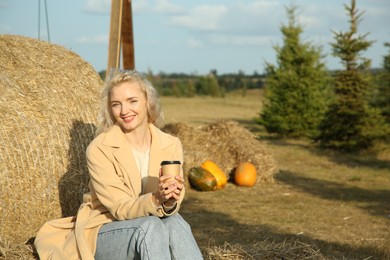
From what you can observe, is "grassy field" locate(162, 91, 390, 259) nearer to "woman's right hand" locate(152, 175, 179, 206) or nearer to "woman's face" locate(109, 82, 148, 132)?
"woman's right hand" locate(152, 175, 179, 206)

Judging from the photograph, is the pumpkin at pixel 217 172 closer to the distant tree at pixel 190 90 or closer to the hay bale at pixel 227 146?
the hay bale at pixel 227 146

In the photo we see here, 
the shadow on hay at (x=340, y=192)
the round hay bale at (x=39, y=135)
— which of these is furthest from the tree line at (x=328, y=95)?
the round hay bale at (x=39, y=135)

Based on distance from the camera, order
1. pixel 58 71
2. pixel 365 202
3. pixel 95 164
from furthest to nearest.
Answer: pixel 365 202 < pixel 58 71 < pixel 95 164

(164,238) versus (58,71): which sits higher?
(58,71)

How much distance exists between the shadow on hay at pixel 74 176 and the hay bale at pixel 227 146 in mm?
5380

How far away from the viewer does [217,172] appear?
33.6ft

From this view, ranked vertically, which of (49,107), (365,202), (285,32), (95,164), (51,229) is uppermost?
(285,32)

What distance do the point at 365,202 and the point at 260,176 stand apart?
87.7 inches

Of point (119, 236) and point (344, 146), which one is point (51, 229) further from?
point (344, 146)

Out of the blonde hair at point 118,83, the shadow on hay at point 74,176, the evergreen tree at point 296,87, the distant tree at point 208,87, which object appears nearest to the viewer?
the blonde hair at point 118,83

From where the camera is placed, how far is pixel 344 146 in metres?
15.2

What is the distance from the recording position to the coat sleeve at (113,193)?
155 inches

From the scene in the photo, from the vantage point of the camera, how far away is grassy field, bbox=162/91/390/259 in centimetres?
575

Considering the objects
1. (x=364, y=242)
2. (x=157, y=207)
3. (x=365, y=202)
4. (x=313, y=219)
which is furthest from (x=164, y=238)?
(x=365, y=202)
